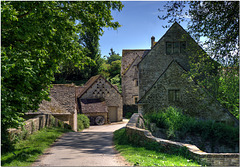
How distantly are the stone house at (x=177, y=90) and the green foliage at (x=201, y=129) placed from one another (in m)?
2.57

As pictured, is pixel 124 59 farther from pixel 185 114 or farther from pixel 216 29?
pixel 216 29

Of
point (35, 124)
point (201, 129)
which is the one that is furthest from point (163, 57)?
point (35, 124)

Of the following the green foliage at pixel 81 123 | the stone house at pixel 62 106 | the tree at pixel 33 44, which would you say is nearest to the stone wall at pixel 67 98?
the stone house at pixel 62 106

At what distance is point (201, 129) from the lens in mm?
16406

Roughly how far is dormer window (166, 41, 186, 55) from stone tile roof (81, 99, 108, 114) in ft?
54.1

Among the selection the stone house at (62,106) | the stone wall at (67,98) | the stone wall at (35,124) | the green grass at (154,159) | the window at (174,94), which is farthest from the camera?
the stone wall at (67,98)

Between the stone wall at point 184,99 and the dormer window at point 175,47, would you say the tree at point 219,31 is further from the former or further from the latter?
the dormer window at point 175,47

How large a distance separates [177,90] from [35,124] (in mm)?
12090

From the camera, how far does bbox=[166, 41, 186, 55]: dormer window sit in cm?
2384

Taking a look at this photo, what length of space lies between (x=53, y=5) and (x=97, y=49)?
48.4 metres

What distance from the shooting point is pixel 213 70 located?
14.5m

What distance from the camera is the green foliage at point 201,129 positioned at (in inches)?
619

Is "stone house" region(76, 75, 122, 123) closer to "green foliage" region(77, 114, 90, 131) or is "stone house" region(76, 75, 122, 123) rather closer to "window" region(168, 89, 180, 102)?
"green foliage" region(77, 114, 90, 131)

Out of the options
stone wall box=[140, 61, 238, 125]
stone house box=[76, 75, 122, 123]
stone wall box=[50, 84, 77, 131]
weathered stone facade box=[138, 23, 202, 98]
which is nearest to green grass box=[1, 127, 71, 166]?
stone wall box=[140, 61, 238, 125]
